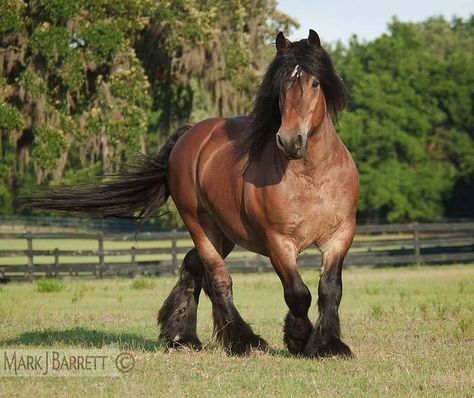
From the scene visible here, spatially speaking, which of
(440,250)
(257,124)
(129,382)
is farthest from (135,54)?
(129,382)

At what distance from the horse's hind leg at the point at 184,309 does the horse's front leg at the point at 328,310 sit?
154 cm

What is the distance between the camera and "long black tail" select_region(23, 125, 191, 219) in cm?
947

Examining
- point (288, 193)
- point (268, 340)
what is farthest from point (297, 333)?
point (268, 340)

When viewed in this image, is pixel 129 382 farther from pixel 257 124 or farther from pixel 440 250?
pixel 440 250

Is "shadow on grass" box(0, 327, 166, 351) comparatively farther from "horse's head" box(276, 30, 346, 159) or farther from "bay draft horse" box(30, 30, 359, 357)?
"horse's head" box(276, 30, 346, 159)

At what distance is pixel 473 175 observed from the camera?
5228 centimetres

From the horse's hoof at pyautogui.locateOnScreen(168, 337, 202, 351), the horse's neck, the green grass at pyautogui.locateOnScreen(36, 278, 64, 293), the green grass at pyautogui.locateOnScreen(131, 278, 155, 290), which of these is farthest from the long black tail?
the green grass at pyautogui.locateOnScreen(131, 278, 155, 290)

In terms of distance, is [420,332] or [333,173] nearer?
[333,173]

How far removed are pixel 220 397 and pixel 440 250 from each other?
27.0 m

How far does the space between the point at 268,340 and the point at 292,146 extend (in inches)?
121

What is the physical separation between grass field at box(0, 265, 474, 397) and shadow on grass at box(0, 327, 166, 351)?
14mm

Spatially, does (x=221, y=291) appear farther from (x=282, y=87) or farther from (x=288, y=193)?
(x=282, y=87)

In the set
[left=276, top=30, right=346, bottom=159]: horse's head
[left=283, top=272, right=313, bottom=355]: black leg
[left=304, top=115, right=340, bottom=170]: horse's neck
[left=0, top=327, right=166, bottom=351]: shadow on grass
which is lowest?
[left=0, top=327, right=166, bottom=351]: shadow on grass

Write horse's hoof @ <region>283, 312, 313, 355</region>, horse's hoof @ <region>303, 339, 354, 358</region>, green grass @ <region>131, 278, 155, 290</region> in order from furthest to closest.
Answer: green grass @ <region>131, 278, 155, 290</region> < horse's hoof @ <region>283, 312, 313, 355</region> < horse's hoof @ <region>303, 339, 354, 358</region>
